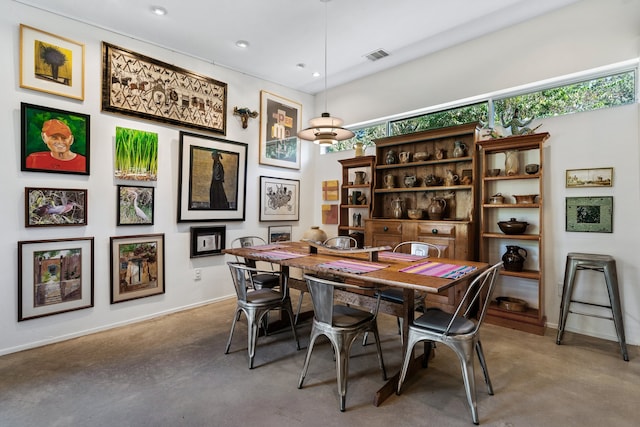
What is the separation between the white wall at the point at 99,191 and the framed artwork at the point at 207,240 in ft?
0.28

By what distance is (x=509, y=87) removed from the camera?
3.63 metres

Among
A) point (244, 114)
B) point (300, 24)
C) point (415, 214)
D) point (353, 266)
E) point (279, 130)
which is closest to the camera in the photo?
point (353, 266)

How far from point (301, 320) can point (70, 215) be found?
2599 mm

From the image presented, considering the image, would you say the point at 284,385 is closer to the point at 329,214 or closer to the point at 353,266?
the point at 353,266

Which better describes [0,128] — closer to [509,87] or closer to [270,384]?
[270,384]

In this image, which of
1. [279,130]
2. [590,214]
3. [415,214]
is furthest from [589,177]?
[279,130]

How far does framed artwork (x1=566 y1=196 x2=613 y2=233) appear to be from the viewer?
3.04 meters

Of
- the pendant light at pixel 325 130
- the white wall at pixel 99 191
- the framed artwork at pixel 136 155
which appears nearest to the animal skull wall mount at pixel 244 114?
the white wall at pixel 99 191

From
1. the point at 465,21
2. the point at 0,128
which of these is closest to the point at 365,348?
the point at 465,21

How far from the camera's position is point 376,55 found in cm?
426

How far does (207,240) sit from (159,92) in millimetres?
1920

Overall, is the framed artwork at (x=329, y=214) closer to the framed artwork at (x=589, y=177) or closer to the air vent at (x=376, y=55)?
the air vent at (x=376, y=55)

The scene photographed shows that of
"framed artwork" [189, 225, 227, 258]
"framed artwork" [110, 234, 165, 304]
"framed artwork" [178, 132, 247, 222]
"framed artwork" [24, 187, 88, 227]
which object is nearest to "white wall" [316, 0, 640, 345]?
"framed artwork" [178, 132, 247, 222]

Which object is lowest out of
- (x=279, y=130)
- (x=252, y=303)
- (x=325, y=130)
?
(x=252, y=303)
